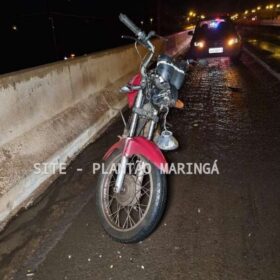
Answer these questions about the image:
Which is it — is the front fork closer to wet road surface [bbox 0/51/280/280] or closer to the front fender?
the front fender

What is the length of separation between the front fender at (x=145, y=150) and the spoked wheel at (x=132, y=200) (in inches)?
1.9

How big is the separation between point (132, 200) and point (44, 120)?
2087mm

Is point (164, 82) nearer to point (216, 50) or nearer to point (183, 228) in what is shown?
point (183, 228)

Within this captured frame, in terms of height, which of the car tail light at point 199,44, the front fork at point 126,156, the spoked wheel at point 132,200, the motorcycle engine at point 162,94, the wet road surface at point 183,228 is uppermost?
the motorcycle engine at point 162,94

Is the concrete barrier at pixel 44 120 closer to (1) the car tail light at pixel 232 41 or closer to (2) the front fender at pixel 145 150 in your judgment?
(2) the front fender at pixel 145 150

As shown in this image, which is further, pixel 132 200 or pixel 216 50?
pixel 216 50

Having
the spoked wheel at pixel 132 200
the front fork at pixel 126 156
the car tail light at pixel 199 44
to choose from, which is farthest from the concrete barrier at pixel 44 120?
the car tail light at pixel 199 44

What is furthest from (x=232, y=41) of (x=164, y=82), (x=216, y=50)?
(x=164, y=82)

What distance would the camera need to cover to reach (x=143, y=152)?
3.18 m

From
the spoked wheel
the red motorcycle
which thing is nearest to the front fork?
the red motorcycle

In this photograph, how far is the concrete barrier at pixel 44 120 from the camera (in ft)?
13.0

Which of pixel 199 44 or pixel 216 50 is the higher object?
pixel 199 44

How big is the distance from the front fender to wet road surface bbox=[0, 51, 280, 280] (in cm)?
77

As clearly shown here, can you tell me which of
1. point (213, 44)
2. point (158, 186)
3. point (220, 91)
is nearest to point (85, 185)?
point (158, 186)
